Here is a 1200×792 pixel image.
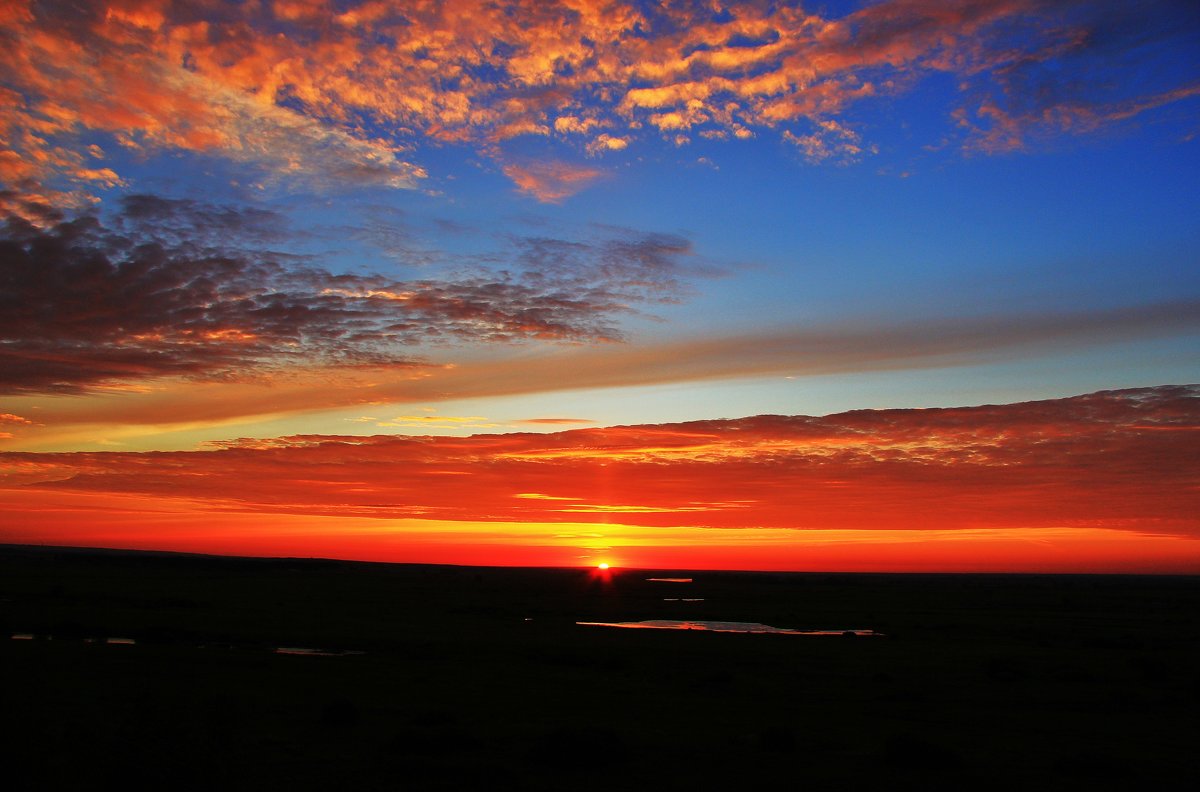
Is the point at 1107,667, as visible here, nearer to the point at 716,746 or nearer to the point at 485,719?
the point at 716,746

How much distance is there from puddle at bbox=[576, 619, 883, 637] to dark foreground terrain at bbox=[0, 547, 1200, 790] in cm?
300

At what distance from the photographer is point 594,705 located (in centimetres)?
2452

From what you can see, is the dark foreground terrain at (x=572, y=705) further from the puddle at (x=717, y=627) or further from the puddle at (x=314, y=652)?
the puddle at (x=717, y=627)

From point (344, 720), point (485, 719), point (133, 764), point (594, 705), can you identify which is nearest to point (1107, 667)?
point (594, 705)

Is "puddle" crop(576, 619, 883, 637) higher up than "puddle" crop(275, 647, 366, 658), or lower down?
lower down

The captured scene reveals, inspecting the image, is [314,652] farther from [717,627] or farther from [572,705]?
[717,627]

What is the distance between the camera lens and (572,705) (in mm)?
24484

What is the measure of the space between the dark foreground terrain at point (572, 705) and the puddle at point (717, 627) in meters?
3.00

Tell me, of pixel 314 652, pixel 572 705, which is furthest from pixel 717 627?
pixel 572 705

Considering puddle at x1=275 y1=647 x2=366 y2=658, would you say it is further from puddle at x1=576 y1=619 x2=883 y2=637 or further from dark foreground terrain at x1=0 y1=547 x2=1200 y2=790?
puddle at x1=576 y1=619 x2=883 y2=637

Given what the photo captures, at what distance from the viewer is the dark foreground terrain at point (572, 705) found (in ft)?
51.6

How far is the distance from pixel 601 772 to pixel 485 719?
604 centimetres

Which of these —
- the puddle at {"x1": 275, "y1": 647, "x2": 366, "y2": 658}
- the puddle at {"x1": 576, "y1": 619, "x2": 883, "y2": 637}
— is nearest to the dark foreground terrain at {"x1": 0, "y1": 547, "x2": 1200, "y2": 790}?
the puddle at {"x1": 275, "y1": 647, "x2": 366, "y2": 658}

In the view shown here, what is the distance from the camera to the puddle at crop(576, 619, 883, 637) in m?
51.6
